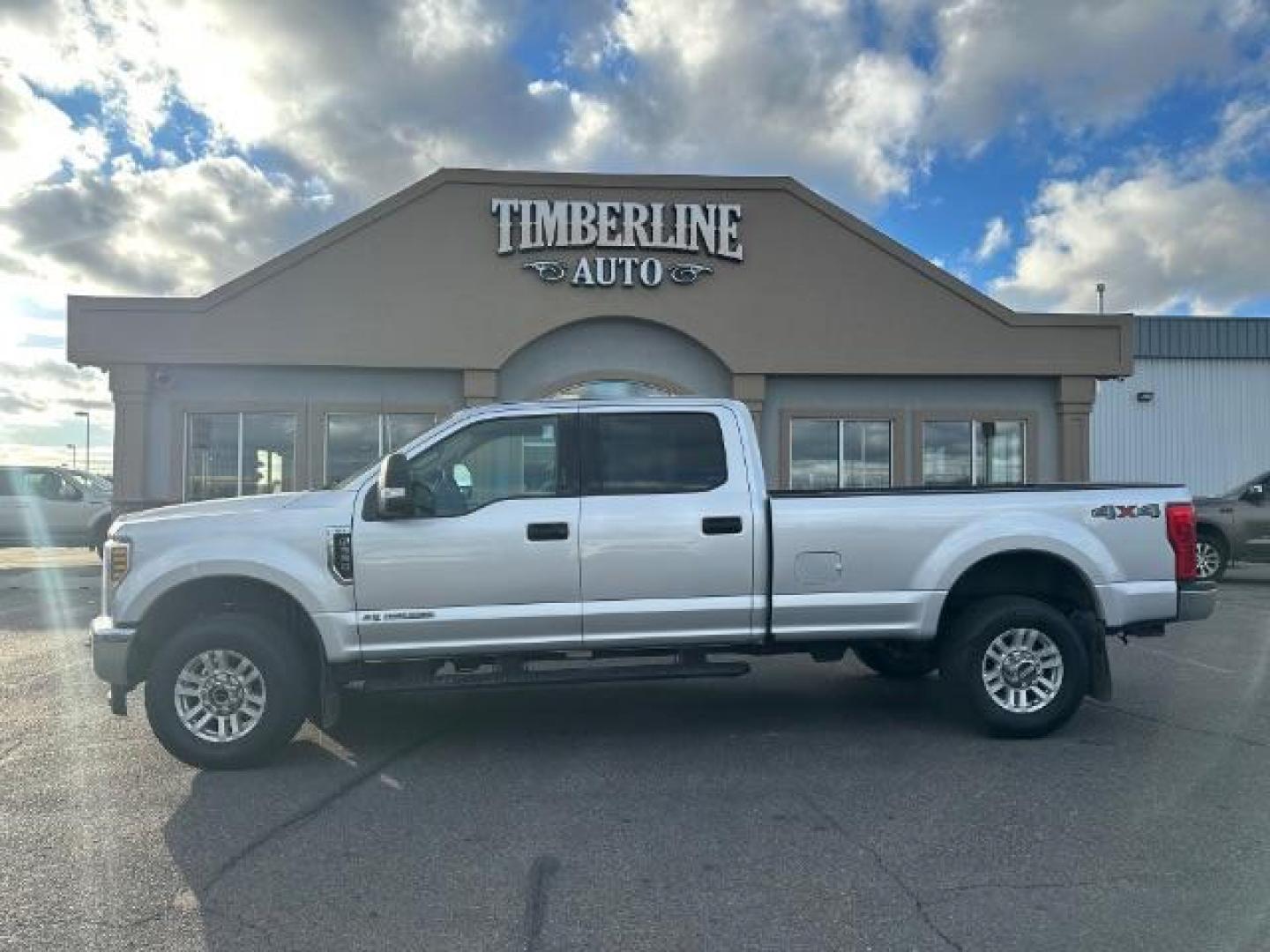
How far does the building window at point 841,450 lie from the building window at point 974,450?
70cm

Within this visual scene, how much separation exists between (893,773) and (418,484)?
312cm

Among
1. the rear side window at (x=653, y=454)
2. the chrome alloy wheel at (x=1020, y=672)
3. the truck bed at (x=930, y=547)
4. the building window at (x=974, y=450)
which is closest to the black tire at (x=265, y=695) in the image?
the rear side window at (x=653, y=454)

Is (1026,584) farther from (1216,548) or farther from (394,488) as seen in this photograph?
(1216,548)

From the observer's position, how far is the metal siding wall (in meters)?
27.4

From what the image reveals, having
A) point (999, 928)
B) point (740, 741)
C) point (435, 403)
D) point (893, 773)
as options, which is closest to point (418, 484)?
point (740, 741)

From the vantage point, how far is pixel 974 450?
17.3 m

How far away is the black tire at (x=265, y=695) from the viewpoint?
19.0ft

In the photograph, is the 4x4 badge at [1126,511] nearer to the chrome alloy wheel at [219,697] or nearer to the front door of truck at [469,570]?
the front door of truck at [469,570]

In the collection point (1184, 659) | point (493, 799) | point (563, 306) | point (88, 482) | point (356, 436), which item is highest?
point (563, 306)

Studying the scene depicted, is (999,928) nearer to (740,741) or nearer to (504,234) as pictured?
(740,741)

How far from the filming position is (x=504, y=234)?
16188mm

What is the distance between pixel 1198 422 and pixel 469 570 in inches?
1067

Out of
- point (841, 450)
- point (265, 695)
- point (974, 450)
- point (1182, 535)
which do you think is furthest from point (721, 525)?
point (974, 450)

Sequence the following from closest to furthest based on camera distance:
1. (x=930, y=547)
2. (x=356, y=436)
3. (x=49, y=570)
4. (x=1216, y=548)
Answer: (x=930, y=547) < (x=1216, y=548) < (x=356, y=436) < (x=49, y=570)
